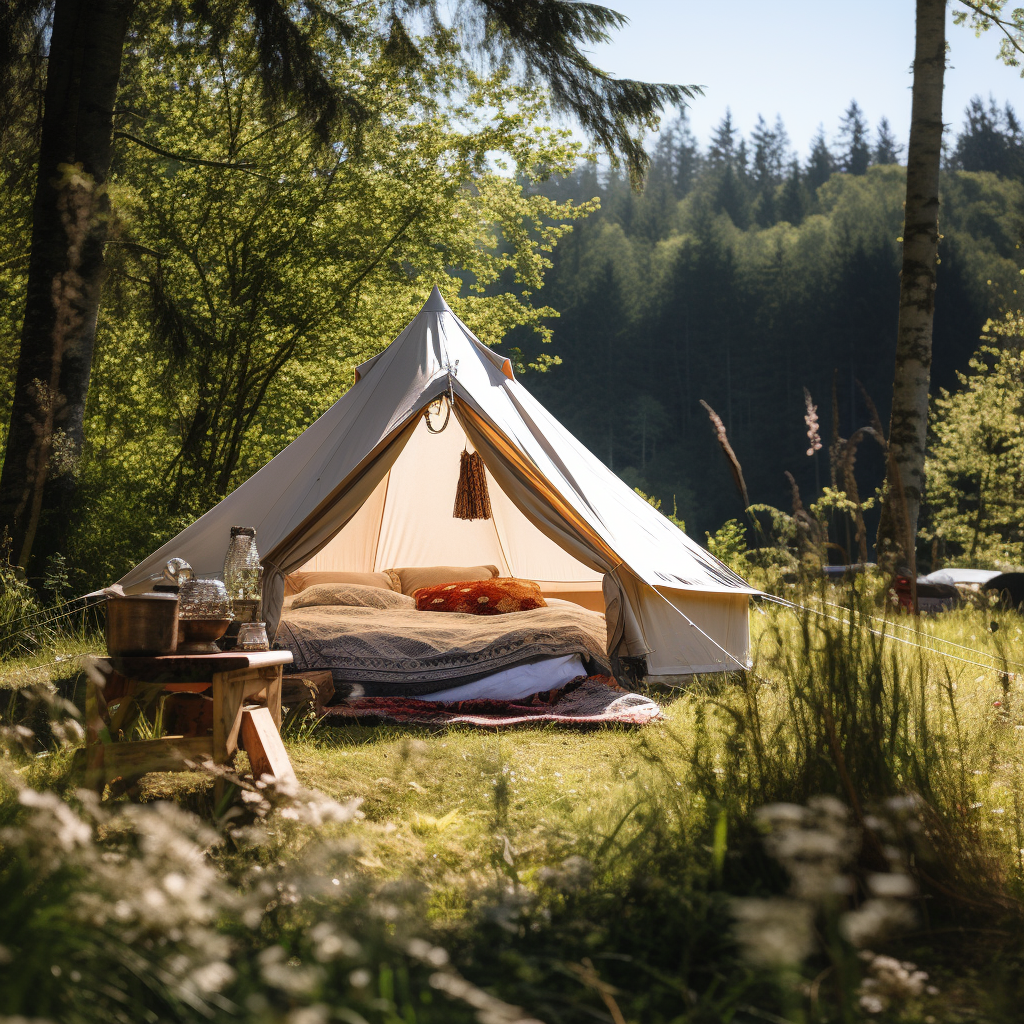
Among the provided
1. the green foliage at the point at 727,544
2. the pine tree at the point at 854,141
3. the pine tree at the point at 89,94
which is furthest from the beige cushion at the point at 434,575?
the pine tree at the point at 854,141

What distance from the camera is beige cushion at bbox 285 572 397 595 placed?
568 cm

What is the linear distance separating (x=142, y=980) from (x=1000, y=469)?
1675 cm

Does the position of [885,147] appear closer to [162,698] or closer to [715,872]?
[162,698]

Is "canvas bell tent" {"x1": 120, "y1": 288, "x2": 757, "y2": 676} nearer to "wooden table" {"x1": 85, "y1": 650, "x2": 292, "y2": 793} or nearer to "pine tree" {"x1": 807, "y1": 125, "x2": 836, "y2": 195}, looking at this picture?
"wooden table" {"x1": 85, "y1": 650, "x2": 292, "y2": 793}

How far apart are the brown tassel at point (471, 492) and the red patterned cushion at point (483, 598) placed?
430mm

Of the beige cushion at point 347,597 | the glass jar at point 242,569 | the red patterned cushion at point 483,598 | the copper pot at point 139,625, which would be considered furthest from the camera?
the red patterned cushion at point 483,598

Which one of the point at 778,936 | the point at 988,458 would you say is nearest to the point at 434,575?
the point at 778,936

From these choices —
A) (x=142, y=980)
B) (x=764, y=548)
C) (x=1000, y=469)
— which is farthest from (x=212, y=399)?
(x=1000, y=469)

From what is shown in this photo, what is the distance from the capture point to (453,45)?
555 cm

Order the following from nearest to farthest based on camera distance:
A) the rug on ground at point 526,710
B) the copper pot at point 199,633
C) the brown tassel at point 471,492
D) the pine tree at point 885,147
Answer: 1. the copper pot at point 199,633
2. the rug on ground at point 526,710
3. the brown tassel at point 471,492
4. the pine tree at point 885,147

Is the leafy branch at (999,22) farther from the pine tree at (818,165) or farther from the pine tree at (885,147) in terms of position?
the pine tree at (885,147)

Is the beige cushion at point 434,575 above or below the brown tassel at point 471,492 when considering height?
below

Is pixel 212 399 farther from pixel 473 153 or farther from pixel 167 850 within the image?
pixel 167 850

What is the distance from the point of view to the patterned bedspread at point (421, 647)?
13.3 ft
